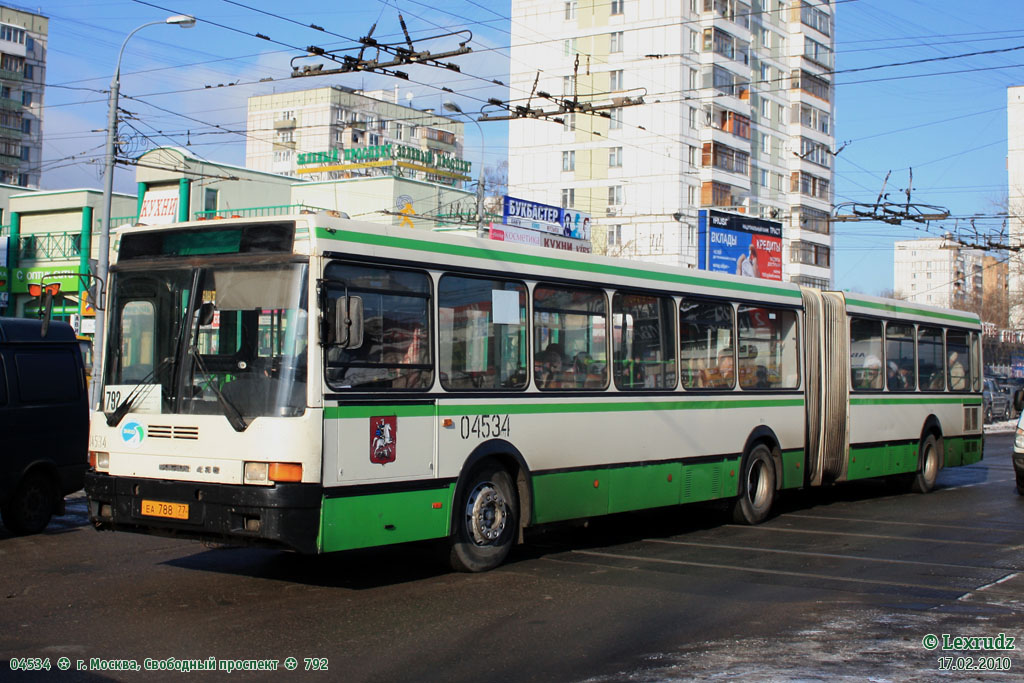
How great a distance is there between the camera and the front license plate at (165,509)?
27.5 feet

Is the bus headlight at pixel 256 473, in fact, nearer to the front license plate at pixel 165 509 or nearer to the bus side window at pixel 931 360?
the front license plate at pixel 165 509

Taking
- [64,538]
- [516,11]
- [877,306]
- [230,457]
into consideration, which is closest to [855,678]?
[230,457]

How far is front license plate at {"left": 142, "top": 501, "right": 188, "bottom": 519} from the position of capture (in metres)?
8.38

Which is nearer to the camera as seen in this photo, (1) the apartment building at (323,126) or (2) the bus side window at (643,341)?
(2) the bus side window at (643,341)

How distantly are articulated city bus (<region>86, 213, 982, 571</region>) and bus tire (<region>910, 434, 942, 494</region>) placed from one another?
5768mm

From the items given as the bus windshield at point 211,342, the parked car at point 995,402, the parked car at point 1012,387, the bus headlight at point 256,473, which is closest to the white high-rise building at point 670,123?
the parked car at point 1012,387

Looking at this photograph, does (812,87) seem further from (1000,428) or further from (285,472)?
(285,472)

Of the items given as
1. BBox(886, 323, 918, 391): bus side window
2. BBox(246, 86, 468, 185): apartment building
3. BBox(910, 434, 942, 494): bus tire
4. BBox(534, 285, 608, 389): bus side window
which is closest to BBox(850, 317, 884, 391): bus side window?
BBox(886, 323, 918, 391): bus side window

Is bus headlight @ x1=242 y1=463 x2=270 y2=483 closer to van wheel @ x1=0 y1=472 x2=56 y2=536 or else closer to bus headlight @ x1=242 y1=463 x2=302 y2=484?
bus headlight @ x1=242 y1=463 x2=302 y2=484

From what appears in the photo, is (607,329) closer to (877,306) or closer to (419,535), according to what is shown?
(419,535)

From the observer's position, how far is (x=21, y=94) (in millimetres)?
94688

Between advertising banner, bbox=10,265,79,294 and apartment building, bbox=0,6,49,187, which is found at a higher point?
apartment building, bbox=0,6,49,187

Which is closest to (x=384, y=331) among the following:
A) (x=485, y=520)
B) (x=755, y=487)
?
(x=485, y=520)

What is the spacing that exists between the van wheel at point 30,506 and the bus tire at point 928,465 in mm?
12537
